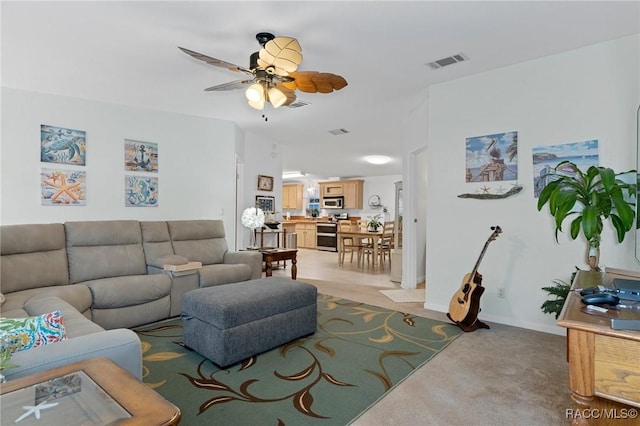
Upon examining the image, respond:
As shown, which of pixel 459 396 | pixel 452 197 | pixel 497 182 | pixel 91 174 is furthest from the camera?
pixel 91 174

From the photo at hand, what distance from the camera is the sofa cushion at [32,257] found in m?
2.86

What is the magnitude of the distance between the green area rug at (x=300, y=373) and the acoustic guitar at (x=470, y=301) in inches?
5.4

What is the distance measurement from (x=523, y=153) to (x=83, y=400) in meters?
3.77

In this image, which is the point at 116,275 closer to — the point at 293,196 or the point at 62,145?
the point at 62,145

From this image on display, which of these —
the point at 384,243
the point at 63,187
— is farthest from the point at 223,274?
the point at 384,243

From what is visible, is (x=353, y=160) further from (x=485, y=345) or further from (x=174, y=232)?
(x=485, y=345)

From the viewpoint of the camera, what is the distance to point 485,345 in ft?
9.54

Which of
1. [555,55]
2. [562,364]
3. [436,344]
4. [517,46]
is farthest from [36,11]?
[562,364]

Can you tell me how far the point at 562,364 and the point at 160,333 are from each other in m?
3.36

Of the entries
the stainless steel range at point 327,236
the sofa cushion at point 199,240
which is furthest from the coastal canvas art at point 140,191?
the stainless steel range at point 327,236

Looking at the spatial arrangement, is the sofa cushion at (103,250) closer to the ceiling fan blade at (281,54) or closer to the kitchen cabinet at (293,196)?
Result: the ceiling fan blade at (281,54)

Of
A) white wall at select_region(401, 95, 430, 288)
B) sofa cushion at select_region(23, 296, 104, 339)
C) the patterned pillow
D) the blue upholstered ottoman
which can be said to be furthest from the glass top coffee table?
white wall at select_region(401, 95, 430, 288)

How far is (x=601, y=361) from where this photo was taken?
1.00 metres

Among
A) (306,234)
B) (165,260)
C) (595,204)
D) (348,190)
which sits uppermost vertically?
(348,190)
